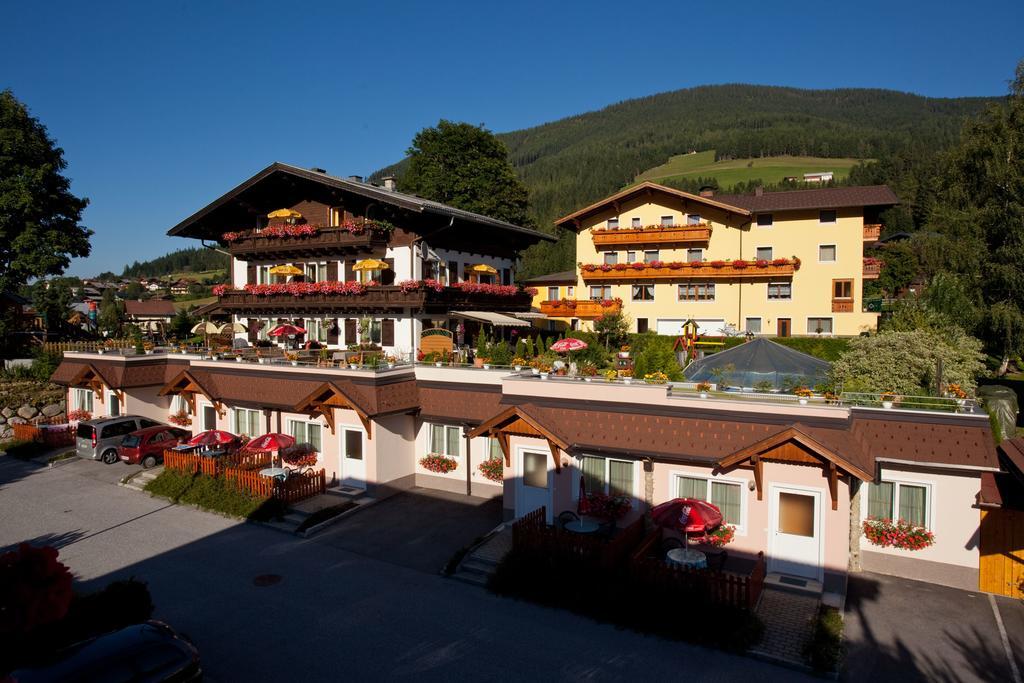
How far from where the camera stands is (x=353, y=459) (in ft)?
71.1

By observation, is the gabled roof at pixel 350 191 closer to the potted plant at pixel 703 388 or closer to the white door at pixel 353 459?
the white door at pixel 353 459

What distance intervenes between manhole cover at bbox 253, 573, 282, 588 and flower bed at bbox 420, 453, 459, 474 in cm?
722

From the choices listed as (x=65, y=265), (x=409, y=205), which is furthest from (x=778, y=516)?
(x=65, y=265)

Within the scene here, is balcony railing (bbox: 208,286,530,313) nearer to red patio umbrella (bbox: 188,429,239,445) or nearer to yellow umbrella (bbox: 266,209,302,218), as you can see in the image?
yellow umbrella (bbox: 266,209,302,218)

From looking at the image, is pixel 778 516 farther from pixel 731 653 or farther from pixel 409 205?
pixel 409 205

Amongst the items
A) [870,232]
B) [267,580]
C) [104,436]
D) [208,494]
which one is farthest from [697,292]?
[104,436]

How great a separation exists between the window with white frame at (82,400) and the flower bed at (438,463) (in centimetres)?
2234

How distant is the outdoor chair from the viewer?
16.1m

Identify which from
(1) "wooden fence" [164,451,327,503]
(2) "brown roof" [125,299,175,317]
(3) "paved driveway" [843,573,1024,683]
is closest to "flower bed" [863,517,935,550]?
(3) "paved driveway" [843,573,1024,683]

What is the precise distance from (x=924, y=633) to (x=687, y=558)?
15.7 ft

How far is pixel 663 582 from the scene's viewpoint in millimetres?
13016

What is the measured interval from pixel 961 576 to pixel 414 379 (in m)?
16.7

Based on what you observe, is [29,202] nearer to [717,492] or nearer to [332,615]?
[332,615]

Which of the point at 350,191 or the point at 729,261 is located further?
the point at 729,261
